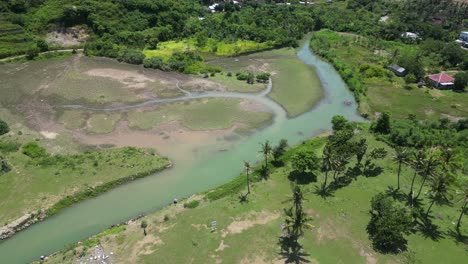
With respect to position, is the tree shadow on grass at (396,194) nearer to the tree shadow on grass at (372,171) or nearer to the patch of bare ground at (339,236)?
the tree shadow on grass at (372,171)

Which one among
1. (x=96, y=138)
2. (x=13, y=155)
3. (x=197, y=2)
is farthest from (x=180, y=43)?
(x=13, y=155)

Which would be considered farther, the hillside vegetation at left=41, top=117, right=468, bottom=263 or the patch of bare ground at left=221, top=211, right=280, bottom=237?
the patch of bare ground at left=221, top=211, right=280, bottom=237

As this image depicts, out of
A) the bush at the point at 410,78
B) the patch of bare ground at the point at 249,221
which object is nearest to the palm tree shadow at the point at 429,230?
the patch of bare ground at the point at 249,221

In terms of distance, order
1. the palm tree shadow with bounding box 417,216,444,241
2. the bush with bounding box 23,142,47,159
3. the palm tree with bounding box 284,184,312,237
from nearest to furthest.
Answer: the palm tree with bounding box 284,184,312,237 < the palm tree shadow with bounding box 417,216,444,241 < the bush with bounding box 23,142,47,159

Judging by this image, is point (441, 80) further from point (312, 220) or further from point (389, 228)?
point (312, 220)

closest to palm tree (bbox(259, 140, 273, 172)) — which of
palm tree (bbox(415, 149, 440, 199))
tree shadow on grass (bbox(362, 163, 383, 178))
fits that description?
tree shadow on grass (bbox(362, 163, 383, 178))

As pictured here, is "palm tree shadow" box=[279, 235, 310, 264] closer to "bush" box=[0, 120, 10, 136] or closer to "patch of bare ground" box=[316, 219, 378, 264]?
"patch of bare ground" box=[316, 219, 378, 264]
